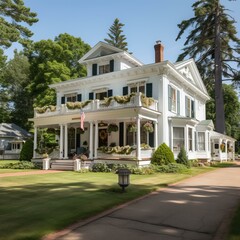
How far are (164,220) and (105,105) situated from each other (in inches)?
628

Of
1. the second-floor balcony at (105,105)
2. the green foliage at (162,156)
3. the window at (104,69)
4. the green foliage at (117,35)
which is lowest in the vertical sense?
the green foliage at (162,156)

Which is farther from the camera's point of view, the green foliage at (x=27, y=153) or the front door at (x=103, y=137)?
the green foliage at (x=27, y=153)

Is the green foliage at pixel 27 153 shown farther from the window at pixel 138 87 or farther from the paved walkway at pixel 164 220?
the paved walkway at pixel 164 220

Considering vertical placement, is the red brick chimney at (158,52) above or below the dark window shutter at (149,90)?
above

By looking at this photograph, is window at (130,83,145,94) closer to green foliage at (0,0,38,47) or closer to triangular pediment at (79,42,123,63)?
triangular pediment at (79,42,123,63)

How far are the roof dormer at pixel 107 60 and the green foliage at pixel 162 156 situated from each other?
26.8 ft

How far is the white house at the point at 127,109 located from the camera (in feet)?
71.9

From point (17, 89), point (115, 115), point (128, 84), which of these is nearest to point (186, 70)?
point (128, 84)

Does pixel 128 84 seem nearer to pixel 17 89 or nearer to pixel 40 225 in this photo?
pixel 40 225

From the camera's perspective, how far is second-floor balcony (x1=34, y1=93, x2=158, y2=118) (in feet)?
69.3

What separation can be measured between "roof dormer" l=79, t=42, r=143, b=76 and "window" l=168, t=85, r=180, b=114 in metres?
4.61

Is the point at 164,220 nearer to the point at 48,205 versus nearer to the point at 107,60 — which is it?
the point at 48,205

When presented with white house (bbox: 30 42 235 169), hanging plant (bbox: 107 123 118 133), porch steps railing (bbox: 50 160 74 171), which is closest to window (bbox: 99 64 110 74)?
white house (bbox: 30 42 235 169)

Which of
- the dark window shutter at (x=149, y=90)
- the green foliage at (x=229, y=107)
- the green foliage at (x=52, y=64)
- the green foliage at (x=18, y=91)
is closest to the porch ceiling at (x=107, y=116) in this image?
the dark window shutter at (x=149, y=90)
